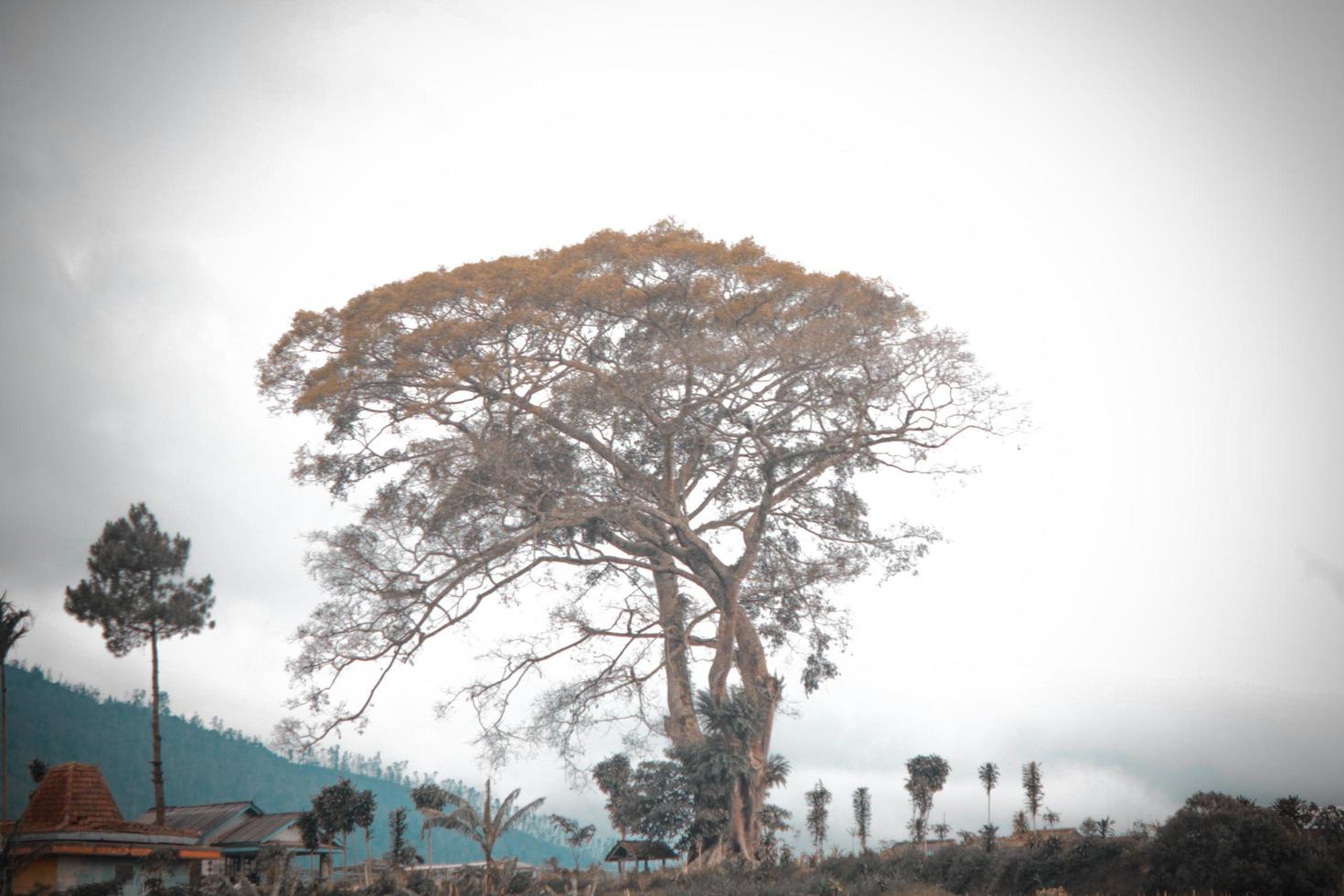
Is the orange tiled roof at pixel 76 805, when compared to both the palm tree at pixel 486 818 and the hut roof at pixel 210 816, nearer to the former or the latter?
the palm tree at pixel 486 818

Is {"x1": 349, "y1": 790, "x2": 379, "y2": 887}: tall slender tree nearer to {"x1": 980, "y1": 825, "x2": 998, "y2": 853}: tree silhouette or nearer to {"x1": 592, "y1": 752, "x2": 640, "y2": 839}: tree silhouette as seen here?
{"x1": 592, "y1": 752, "x2": 640, "y2": 839}: tree silhouette

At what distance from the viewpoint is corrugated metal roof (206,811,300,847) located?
3631 centimetres

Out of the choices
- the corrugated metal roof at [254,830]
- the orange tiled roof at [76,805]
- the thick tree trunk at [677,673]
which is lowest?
the corrugated metal roof at [254,830]

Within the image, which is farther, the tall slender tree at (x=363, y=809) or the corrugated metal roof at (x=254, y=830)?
the corrugated metal roof at (x=254, y=830)

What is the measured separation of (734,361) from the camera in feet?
67.5

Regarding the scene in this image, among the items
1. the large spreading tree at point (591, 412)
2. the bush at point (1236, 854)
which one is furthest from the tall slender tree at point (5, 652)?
the bush at point (1236, 854)

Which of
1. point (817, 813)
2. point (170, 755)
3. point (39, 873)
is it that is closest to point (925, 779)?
point (817, 813)

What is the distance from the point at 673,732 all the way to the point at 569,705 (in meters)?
2.15

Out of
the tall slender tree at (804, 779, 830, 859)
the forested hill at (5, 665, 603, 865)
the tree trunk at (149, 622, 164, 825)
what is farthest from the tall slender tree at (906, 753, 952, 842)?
the forested hill at (5, 665, 603, 865)

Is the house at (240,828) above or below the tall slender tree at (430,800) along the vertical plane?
below

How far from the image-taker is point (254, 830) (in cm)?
3697

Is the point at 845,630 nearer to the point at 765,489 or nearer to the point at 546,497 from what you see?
the point at 765,489

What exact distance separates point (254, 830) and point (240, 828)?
3.11 feet

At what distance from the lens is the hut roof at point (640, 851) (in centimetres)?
2442
